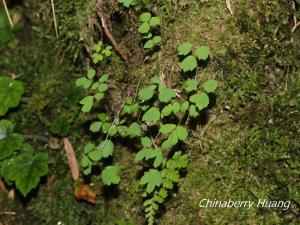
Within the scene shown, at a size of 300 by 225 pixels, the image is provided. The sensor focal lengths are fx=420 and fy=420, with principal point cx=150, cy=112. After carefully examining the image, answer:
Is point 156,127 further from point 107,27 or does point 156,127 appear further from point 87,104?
point 107,27

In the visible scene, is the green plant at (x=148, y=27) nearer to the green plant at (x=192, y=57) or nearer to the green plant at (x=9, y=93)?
the green plant at (x=192, y=57)

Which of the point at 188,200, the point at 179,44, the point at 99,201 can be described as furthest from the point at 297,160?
the point at 99,201

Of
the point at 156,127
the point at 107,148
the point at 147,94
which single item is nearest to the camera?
the point at 147,94

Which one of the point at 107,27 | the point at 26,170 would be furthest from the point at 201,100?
the point at 26,170

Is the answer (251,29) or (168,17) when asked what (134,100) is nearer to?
(168,17)

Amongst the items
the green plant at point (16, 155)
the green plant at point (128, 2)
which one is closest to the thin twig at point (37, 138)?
the green plant at point (16, 155)

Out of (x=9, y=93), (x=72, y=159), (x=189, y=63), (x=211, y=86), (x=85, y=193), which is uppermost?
(x=189, y=63)

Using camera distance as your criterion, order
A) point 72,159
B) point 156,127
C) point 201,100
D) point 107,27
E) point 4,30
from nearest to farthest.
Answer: point 201,100, point 156,127, point 107,27, point 72,159, point 4,30
